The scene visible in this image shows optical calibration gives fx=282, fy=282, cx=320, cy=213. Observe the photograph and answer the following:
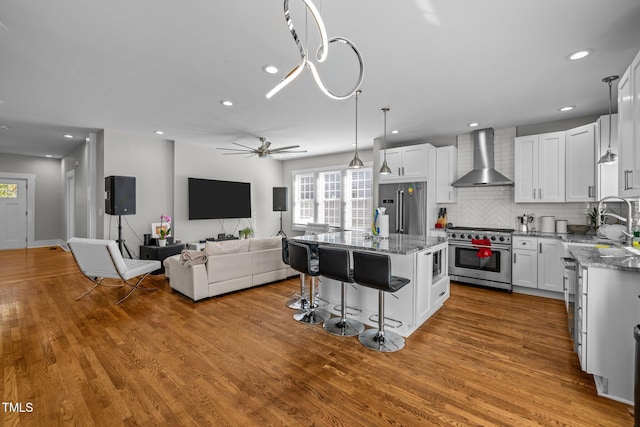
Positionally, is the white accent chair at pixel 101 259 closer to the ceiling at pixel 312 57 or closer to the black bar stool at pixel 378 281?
the ceiling at pixel 312 57

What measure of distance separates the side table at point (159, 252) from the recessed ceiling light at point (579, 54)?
6328 millimetres

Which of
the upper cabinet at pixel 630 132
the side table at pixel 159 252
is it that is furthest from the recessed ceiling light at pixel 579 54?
the side table at pixel 159 252

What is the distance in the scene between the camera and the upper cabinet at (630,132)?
6.60 ft

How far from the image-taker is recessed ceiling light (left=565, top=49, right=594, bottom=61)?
247cm

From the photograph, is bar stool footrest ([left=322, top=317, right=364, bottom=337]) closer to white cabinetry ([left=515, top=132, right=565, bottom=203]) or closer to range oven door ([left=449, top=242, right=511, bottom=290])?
range oven door ([left=449, top=242, right=511, bottom=290])

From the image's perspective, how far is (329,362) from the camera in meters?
2.39

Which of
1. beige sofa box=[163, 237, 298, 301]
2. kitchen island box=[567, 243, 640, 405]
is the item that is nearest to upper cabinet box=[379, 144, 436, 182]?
beige sofa box=[163, 237, 298, 301]

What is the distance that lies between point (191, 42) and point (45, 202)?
31.3ft

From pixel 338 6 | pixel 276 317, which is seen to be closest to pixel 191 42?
pixel 338 6

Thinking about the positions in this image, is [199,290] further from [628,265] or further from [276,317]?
[628,265]

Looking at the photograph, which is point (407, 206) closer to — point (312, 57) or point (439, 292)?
point (439, 292)

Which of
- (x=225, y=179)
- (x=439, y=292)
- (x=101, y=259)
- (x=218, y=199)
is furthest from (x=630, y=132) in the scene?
(x=225, y=179)

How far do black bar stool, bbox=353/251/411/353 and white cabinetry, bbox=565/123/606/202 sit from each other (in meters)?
3.18

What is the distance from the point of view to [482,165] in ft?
16.0
